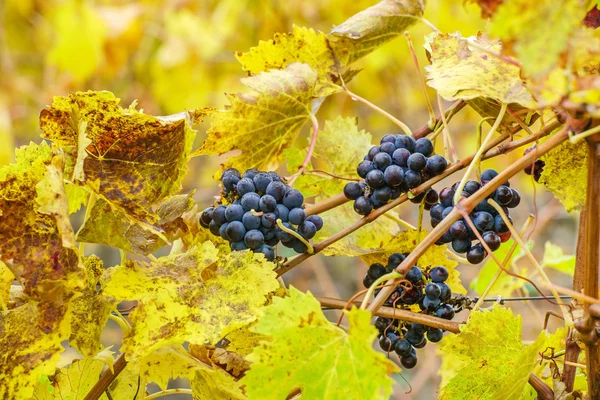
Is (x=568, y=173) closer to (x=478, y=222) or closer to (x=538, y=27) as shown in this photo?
(x=478, y=222)

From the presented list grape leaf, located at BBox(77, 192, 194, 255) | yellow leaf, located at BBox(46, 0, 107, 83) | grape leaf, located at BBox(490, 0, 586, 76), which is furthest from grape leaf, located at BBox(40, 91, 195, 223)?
yellow leaf, located at BBox(46, 0, 107, 83)

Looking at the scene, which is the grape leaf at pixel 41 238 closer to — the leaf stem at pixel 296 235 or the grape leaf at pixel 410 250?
the leaf stem at pixel 296 235

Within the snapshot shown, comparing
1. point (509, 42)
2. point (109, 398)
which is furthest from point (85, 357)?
point (509, 42)

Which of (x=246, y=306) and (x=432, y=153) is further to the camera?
(x=432, y=153)

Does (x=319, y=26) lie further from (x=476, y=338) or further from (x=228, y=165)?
(x=476, y=338)

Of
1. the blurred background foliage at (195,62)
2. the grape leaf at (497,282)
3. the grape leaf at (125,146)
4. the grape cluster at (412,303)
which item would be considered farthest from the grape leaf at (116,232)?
the blurred background foliage at (195,62)

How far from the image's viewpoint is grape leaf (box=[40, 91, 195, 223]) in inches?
23.6

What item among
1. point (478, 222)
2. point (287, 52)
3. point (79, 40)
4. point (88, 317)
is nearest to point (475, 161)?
point (478, 222)

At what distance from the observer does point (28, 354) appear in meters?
0.54

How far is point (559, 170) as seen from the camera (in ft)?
2.05

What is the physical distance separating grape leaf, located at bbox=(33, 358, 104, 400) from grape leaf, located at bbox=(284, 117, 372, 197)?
0.33 m

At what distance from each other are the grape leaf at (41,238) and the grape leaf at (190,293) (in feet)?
0.14

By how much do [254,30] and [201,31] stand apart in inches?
10.8

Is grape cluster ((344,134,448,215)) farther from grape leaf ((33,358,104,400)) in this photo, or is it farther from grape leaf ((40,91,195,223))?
grape leaf ((33,358,104,400))
